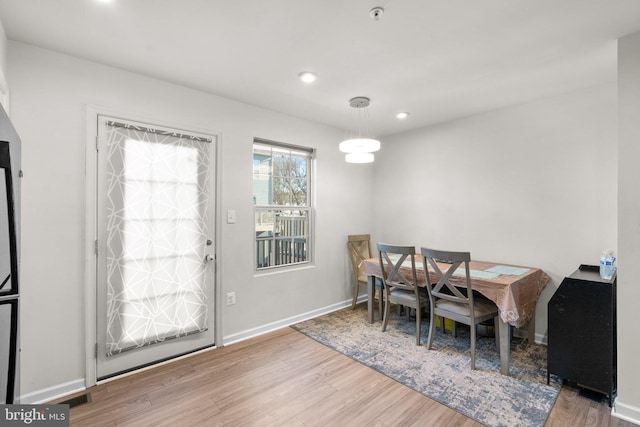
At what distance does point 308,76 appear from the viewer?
8.32ft

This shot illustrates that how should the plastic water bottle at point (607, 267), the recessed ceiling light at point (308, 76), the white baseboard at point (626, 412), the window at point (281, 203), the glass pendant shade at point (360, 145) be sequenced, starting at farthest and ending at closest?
the window at point (281, 203) → the glass pendant shade at point (360, 145) → the recessed ceiling light at point (308, 76) → the plastic water bottle at point (607, 267) → the white baseboard at point (626, 412)

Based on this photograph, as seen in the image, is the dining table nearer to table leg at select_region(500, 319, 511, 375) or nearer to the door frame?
table leg at select_region(500, 319, 511, 375)

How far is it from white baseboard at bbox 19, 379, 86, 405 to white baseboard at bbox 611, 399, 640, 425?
3.63 metres

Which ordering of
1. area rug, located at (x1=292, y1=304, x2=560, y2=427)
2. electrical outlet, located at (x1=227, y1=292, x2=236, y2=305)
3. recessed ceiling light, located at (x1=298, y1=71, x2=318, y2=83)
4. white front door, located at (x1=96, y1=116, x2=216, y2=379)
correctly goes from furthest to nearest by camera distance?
electrical outlet, located at (x1=227, y1=292, x2=236, y2=305) < recessed ceiling light, located at (x1=298, y1=71, x2=318, y2=83) < white front door, located at (x1=96, y1=116, x2=216, y2=379) < area rug, located at (x1=292, y1=304, x2=560, y2=427)

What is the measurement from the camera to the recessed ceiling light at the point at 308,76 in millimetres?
2494

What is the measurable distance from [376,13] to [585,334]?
2517mm

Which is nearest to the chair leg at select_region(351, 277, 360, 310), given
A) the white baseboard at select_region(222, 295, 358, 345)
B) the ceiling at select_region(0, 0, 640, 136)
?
the white baseboard at select_region(222, 295, 358, 345)

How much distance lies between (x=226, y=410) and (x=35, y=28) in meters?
2.70

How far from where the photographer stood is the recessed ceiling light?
2.49 meters

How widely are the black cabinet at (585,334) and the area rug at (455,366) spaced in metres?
0.22

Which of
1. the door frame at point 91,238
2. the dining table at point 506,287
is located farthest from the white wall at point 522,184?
the door frame at point 91,238

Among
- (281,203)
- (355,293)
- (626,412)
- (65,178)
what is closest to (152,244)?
(65,178)

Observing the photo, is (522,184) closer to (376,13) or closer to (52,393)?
(376,13)

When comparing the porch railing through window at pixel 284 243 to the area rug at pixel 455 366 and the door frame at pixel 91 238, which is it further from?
the door frame at pixel 91 238
